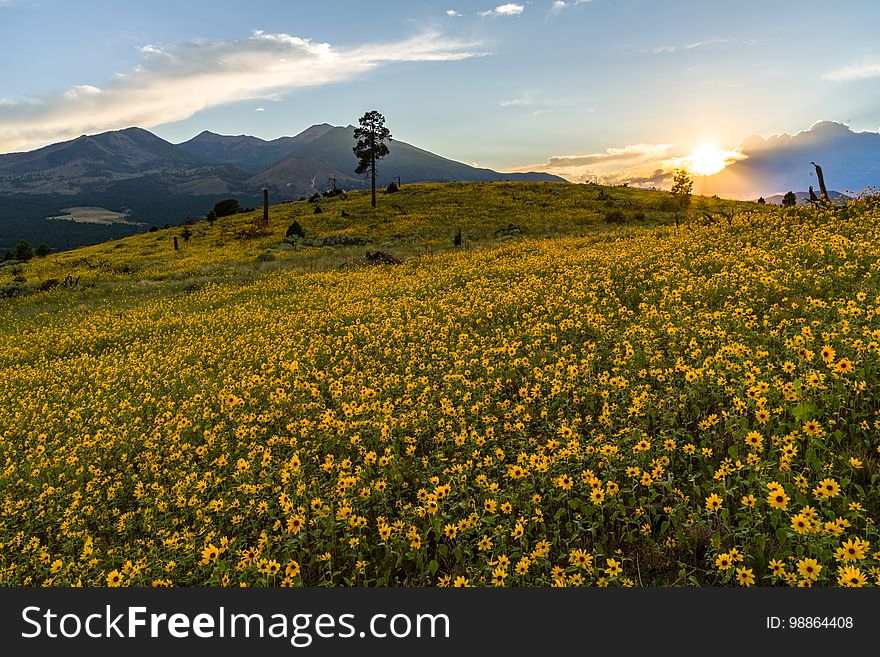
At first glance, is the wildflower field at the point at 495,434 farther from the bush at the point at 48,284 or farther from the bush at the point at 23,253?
the bush at the point at 23,253

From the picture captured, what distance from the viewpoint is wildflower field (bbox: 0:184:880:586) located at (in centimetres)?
433

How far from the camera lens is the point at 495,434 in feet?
22.0

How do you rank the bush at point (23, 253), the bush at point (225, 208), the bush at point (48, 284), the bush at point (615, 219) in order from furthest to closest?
the bush at point (225, 208) < the bush at point (23, 253) < the bush at point (615, 219) < the bush at point (48, 284)

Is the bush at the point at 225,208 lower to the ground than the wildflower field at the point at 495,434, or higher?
higher

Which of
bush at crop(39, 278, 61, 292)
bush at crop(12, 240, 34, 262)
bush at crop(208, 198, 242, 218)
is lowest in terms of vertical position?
bush at crop(39, 278, 61, 292)

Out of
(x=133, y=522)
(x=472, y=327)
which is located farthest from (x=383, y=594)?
(x=472, y=327)

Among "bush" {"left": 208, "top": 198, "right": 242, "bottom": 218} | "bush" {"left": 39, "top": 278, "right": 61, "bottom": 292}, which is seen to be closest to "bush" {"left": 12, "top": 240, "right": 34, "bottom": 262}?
"bush" {"left": 208, "top": 198, "right": 242, "bottom": 218}

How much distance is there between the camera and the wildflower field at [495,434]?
4.33 m

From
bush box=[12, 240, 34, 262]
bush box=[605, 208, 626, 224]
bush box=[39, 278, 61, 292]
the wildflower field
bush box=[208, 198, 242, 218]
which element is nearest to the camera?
the wildflower field

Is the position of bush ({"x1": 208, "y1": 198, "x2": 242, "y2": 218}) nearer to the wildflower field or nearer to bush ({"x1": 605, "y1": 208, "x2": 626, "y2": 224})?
bush ({"x1": 605, "y1": 208, "x2": 626, "y2": 224})

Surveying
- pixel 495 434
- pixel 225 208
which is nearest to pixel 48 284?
pixel 495 434

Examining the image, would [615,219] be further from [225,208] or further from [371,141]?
[225,208]

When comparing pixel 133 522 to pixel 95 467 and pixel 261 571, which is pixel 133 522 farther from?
pixel 261 571

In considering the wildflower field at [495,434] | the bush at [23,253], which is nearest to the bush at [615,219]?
the wildflower field at [495,434]
